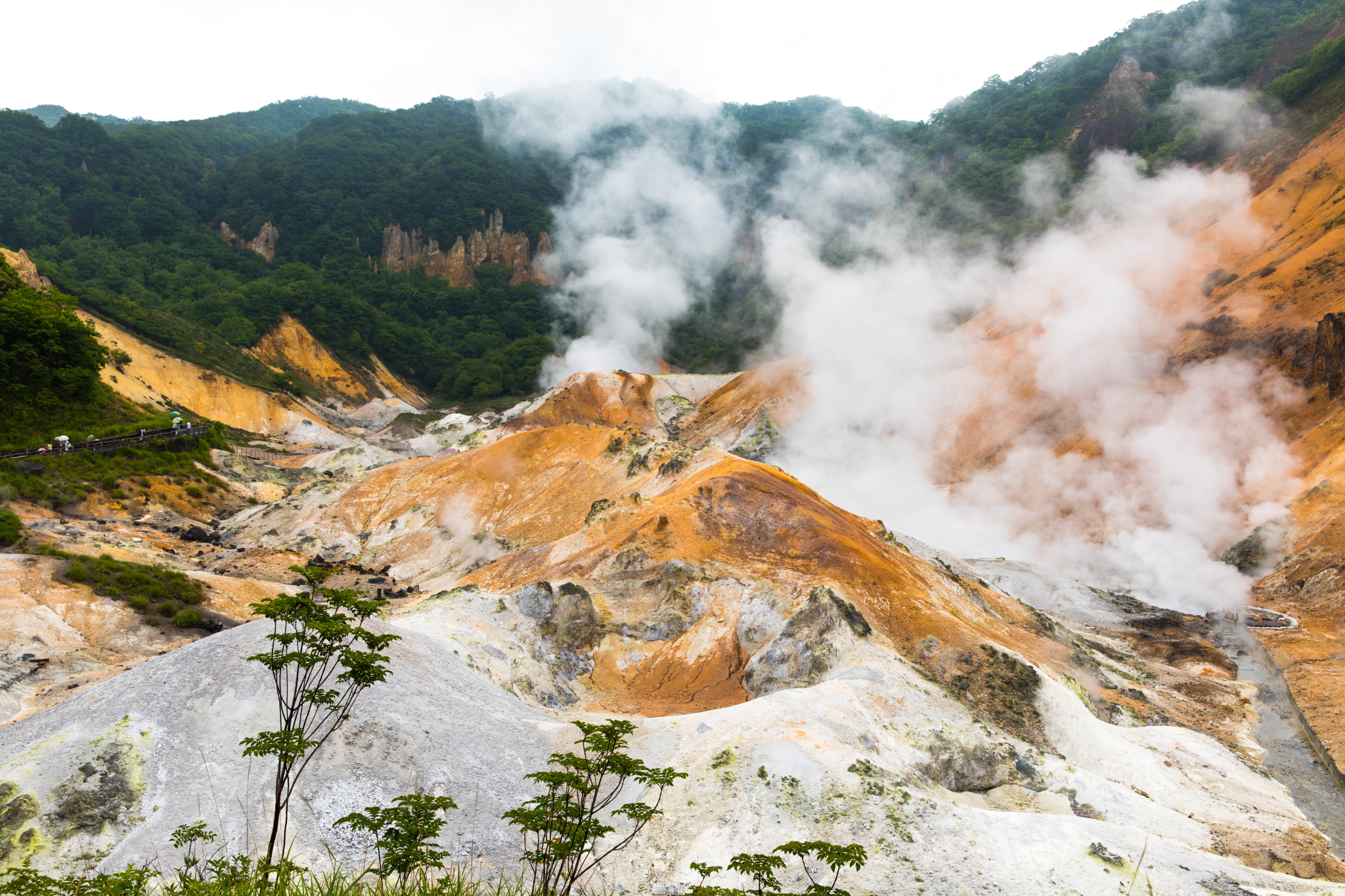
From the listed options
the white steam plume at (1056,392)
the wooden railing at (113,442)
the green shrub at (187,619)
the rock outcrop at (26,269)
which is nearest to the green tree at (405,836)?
the green shrub at (187,619)

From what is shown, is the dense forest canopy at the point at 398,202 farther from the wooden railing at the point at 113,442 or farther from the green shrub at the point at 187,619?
the green shrub at the point at 187,619

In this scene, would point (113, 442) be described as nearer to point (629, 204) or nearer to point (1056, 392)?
point (1056, 392)

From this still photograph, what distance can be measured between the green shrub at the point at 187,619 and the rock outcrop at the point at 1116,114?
102m

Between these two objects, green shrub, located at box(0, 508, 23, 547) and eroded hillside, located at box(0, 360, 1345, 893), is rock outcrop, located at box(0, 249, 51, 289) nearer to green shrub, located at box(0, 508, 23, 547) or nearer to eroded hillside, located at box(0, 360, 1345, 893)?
eroded hillside, located at box(0, 360, 1345, 893)

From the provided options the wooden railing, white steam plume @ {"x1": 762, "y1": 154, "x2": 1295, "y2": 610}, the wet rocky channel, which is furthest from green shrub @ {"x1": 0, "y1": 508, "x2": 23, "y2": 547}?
white steam plume @ {"x1": 762, "y1": 154, "x2": 1295, "y2": 610}

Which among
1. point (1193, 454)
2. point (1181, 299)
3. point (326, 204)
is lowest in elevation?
point (1193, 454)

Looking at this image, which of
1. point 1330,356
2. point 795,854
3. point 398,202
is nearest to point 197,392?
point 795,854

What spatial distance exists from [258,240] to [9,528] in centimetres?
9945

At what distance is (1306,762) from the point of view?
18234 mm

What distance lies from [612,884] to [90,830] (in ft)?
22.1

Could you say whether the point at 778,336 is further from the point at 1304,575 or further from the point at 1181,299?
the point at 1304,575

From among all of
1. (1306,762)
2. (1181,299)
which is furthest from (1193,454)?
(1306,762)

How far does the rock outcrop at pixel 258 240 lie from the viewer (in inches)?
4139

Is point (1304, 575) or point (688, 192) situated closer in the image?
point (1304, 575)
